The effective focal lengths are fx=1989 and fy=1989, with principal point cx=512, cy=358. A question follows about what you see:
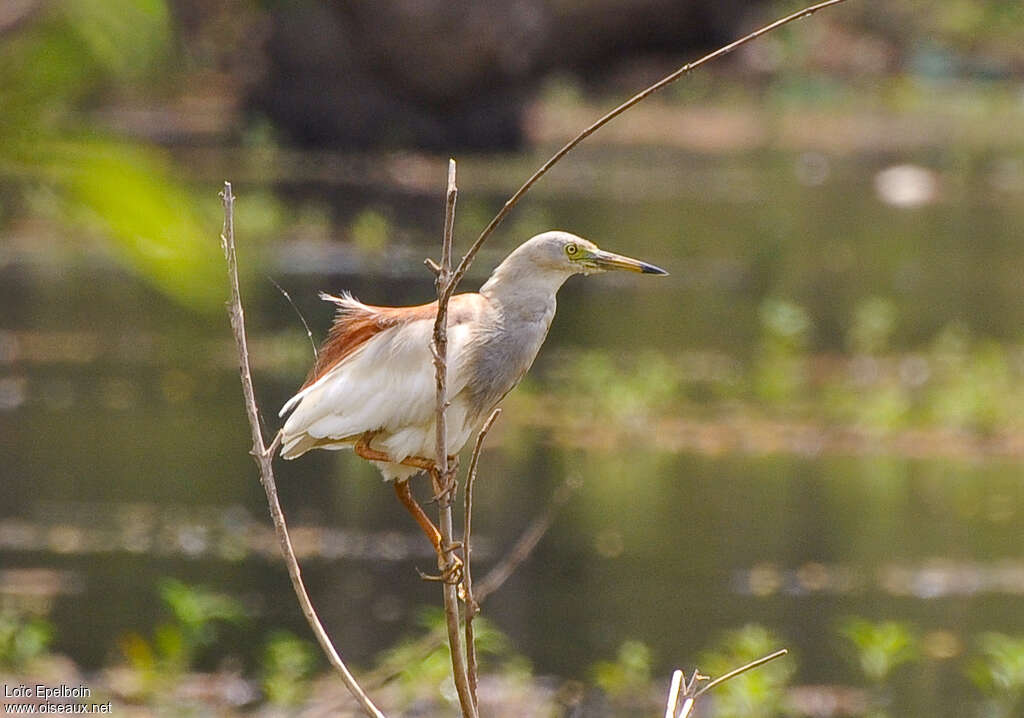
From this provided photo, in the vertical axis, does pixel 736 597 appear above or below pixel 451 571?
below

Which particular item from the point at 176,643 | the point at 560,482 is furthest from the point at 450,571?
the point at 560,482

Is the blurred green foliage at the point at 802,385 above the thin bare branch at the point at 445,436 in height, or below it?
below

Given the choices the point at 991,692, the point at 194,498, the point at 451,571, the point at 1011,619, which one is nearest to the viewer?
the point at 451,571

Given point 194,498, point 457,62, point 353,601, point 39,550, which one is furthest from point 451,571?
point 457,62

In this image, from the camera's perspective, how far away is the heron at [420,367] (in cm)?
270

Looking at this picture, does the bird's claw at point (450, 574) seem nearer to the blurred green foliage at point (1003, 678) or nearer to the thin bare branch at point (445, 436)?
the thin bare branch at point (445, 436)

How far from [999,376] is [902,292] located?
4309 millimetres

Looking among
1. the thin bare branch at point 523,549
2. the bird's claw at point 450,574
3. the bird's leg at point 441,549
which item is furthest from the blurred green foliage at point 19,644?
the bird's claw at point 450,574

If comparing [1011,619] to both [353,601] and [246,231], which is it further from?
[246,231]

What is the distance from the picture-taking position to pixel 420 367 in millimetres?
2775

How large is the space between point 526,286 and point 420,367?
0.66 feet

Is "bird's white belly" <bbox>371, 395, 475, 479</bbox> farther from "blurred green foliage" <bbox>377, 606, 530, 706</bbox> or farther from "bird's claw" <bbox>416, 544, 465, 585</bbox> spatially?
"blurred green foliage" <bbox>377, 606, 530, 706</bbox>

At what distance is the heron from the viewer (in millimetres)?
2701

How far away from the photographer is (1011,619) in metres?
6.52
